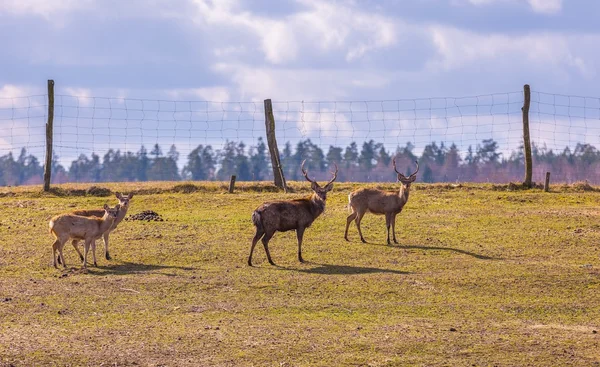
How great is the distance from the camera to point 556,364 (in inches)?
505

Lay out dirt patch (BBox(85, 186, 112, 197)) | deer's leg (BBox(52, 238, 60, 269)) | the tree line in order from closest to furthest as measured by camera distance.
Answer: deer's leg (BBox(52, 238, 60, 269)), dirt patch (BBox(85, 186, 112, 197)), the tree line

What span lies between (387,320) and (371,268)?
4116 mm

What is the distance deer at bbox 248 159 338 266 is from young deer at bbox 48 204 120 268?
9.81 ft

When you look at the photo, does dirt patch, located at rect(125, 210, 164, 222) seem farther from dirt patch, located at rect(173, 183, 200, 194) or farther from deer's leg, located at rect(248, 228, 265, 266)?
dirt patch, located at rect(173, 183, 200, 194)

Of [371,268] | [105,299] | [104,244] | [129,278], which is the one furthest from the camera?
[104,244]

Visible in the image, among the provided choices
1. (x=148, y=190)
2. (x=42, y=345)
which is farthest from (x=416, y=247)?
(x=148, y=190)

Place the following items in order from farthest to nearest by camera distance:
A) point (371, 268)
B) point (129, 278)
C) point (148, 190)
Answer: point (148, 190) → point (371, 268) → point (129, 278)

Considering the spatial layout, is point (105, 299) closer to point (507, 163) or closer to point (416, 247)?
point (416, 247)

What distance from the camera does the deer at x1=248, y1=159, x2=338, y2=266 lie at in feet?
65.1

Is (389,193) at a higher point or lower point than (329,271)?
higher

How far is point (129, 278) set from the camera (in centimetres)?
1789

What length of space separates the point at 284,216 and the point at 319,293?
143 inches

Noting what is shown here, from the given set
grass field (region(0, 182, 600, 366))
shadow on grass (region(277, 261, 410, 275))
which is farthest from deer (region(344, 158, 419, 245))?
shadow on grass (region(277, 261, 410, 275))

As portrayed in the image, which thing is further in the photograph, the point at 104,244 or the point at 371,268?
the point at 104,244
